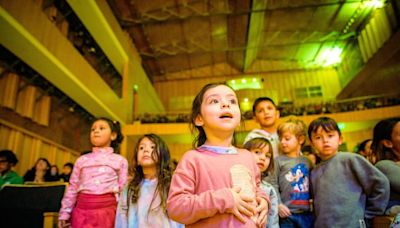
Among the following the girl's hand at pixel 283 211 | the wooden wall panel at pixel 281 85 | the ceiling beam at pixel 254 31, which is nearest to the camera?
the girl's hand at pixel 283 211

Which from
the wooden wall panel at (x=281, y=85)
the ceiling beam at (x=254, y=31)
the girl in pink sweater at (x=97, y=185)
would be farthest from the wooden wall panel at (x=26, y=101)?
the wooden wall panel at (x=281, y=85)

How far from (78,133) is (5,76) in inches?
162

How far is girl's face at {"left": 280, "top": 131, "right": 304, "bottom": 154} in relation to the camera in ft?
7.65

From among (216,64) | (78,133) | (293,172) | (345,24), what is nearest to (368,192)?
(293,172)

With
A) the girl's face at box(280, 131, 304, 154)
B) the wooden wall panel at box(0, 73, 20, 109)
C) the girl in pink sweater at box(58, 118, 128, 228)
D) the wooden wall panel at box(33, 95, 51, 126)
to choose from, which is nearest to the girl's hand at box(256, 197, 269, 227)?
the girl's face at box(280, 131, 304, 154)

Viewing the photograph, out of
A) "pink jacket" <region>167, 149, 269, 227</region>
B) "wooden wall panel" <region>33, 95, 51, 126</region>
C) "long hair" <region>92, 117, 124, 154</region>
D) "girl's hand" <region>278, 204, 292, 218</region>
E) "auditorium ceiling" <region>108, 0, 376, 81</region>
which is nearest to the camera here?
"pink jacket" <region>167, 149, 269, 227</region>

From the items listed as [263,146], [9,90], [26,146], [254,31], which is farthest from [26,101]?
[254,31]

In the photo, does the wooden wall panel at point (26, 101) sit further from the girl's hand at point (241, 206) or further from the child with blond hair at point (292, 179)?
the girl's hand at point (241, 206)

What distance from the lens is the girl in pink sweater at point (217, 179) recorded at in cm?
110

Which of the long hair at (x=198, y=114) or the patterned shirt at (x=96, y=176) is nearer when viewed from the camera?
the long hair at (x=198, y=114)

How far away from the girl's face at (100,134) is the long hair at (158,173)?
46 centimetres

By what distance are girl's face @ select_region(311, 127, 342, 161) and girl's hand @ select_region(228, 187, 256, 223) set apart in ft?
3.76

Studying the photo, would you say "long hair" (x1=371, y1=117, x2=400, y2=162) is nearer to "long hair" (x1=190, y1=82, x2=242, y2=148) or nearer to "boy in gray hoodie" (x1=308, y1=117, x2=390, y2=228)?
"boy in gray hoodie" (x1=308, y1=117, x2=390, y2=228)

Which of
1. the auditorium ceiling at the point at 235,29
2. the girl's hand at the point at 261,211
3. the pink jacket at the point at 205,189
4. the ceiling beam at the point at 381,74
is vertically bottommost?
the girl's hand at the point at 261,211
